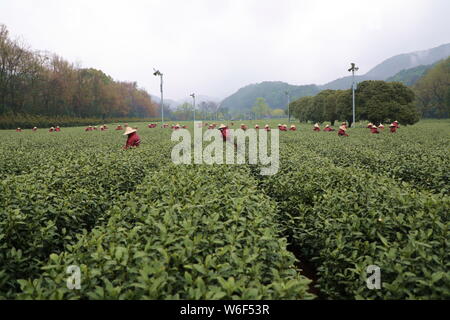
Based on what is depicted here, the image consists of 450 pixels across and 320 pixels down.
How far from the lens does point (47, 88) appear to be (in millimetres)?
Answer: 52406

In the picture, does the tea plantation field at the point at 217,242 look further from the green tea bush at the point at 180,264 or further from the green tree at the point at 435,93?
the green tree at the point at 435,93

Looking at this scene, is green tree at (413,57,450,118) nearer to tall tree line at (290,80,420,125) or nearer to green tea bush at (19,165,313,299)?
tall tree line at (290,80,420,125)

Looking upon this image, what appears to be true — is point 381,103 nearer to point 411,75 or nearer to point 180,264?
point 180,264

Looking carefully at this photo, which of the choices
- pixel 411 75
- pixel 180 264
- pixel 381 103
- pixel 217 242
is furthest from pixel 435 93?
pixel 180 264

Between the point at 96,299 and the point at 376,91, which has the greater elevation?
the point at 376,91

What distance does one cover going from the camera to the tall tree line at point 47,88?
44.7m

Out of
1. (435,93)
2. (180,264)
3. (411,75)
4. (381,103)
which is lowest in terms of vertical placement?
(180,264)

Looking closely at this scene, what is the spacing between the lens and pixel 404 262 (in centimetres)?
214

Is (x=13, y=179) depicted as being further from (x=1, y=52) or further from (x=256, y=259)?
(x=1, y=52)

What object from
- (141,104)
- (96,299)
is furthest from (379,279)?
(141,104)

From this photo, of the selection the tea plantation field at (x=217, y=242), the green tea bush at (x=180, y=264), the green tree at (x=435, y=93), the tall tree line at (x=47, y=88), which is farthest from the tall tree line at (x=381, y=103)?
the tall tree line at (x=47, y=88)

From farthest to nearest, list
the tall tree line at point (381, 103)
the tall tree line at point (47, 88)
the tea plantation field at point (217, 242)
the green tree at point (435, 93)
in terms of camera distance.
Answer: the green tree at point (435, 93) < the tall tree line at point (47, 88) < the tall tree line at point (381, 103) < the tea plantation field at point (217, 242)

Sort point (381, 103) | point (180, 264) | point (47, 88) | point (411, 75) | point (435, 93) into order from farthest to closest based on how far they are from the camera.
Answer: point (411, 75)
point (435, 93)
point (47, 88)
point (381, 103)
point (180, 264)

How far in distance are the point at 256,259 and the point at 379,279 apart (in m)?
1.03
